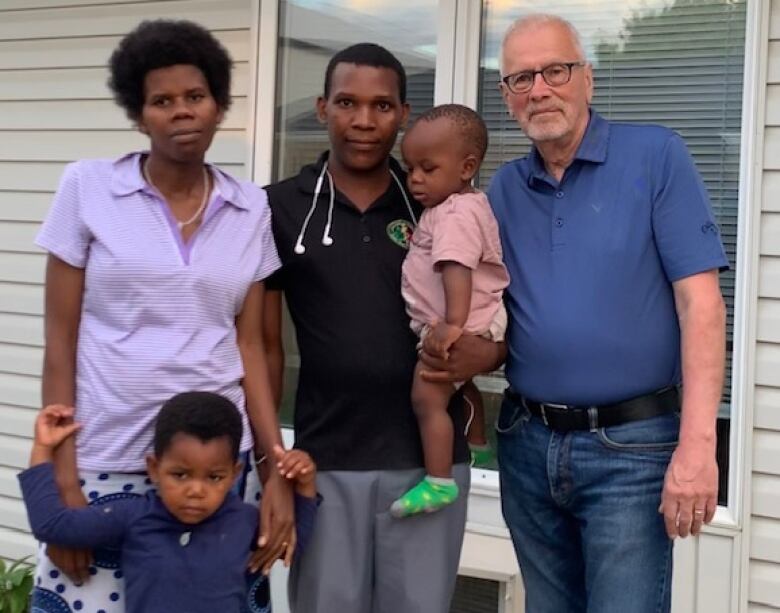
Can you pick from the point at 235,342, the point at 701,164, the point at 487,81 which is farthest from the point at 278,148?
the point at 235,342

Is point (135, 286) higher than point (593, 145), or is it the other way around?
point (593, 145)

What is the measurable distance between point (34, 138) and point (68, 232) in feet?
8.67

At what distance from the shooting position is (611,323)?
81.6 inches

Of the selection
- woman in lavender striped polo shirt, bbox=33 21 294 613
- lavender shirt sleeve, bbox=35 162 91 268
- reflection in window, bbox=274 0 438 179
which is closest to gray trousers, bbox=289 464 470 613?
woman in lavender striped polo shirt, bbox=33 21 294 613

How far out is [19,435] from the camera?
4.36 meters

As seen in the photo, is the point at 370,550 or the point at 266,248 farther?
the point at 370,550

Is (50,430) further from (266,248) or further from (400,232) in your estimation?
(400,232)

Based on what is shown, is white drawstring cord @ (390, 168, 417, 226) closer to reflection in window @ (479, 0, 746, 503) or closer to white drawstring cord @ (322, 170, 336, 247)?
white drawstring cord @ (322, 170, 336, 247)

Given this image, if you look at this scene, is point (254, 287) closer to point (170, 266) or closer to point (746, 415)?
point (170, 266)

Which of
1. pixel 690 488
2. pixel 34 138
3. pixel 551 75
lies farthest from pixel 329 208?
pixel 34 138

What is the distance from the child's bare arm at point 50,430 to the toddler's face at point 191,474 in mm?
179

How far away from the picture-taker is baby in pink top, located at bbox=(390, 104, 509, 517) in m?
2.20

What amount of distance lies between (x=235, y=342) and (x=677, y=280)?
3.18 feet

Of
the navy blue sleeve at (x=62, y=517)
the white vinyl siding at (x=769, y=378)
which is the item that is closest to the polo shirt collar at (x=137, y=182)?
the navy blue sleeve at (x=62, y=517)
